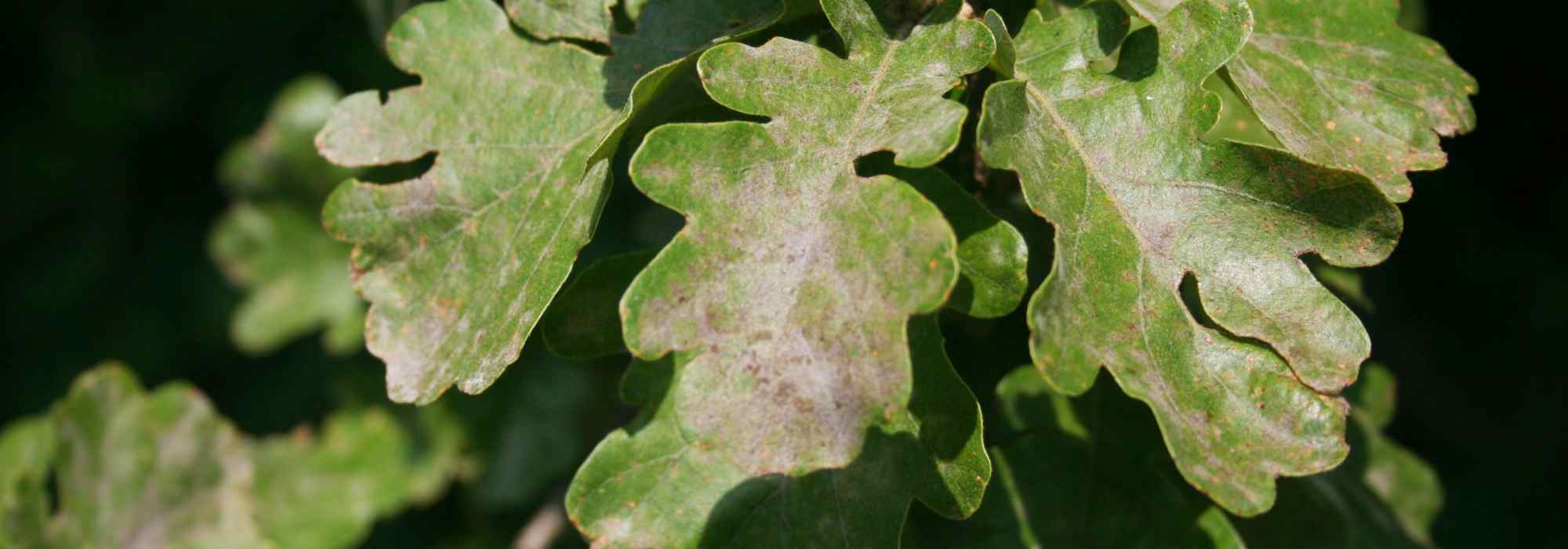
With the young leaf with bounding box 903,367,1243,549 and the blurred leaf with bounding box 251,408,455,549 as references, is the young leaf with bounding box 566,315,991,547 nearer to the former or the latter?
the young leaf with bounding box 903,367,1243,549

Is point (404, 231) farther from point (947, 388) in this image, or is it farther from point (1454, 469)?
point (1454, 469)

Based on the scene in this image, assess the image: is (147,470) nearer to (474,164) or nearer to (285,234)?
(285,234)

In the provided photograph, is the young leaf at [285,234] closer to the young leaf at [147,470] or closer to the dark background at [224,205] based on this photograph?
the dark background at [224,205]

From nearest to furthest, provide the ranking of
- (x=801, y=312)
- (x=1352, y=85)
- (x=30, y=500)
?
(x=801, y=312)
(x=1352, y=85)
(x=30, y=500)

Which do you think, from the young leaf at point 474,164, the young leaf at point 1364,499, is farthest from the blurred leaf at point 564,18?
the young leaf at point 1364,499

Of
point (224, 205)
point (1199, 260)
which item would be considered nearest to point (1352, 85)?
point (1199, 260)

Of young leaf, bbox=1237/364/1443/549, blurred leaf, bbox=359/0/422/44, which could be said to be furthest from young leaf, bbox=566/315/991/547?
blurred leaf, bbox=359/0/422/44
